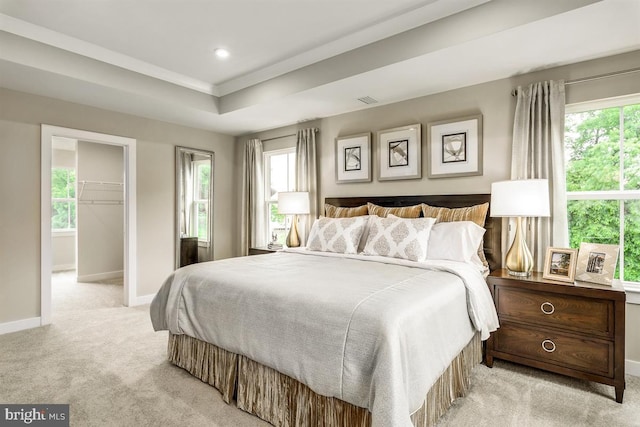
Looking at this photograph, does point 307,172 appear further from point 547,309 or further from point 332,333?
point 332,333

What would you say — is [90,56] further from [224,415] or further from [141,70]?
[224,415]

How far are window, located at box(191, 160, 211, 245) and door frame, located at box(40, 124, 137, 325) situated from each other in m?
0.89

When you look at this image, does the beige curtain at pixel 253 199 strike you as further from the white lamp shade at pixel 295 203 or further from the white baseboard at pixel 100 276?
the white baseboard at pixel 100 276

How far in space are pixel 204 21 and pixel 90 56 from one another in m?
1.27

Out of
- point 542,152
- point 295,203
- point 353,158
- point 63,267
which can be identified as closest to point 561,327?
point 542,152

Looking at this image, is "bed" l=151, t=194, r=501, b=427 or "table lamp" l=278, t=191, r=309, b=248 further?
"table lamp" l=278, t=191, r=309, b=248

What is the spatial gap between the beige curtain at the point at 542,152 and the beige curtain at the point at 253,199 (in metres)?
3.37

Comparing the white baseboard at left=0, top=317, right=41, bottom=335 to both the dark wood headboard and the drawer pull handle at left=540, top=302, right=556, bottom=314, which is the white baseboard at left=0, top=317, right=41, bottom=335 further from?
the drawer pull handle at left=540, top=302, right=556, bottom=314

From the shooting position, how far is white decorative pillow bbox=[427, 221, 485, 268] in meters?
2.78

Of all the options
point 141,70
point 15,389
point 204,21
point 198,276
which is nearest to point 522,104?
point 204,21

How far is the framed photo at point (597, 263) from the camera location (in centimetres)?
235

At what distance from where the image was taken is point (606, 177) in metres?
2.74

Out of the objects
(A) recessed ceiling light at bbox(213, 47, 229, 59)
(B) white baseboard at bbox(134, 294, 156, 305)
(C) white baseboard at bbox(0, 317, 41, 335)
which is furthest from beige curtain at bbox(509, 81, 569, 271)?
(C) white baseboard at bbox(0, 317, 41, 335)

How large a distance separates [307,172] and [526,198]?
8.60 feet
